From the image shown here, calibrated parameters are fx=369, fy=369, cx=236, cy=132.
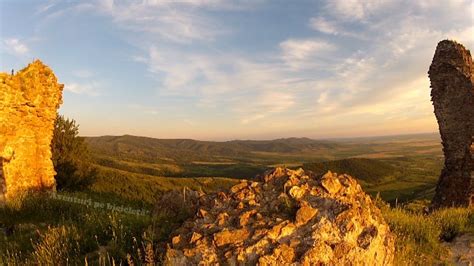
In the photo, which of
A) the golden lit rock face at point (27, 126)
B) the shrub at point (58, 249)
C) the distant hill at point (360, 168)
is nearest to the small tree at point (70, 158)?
the golden lit rock face at point (27, 126)

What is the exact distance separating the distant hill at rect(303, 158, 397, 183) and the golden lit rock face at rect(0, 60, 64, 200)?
9978cm

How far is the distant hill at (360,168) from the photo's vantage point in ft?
371

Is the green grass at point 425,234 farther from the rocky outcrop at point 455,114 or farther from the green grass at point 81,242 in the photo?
the rocky outcrop at point 455,114

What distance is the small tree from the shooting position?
77.7ft

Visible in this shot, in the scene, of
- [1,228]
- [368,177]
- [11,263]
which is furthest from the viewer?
[368,177]

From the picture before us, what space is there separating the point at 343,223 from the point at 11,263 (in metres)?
4.65

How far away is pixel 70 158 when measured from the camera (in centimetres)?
2447

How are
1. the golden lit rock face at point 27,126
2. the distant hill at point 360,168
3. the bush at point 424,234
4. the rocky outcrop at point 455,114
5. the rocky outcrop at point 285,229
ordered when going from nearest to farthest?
the rocky outcrop at point 285,229, the bush at point 424,234, the golden lit rock face at point 27,126, the rocky outcrop at point 455,114, the distant hill at point 360,168

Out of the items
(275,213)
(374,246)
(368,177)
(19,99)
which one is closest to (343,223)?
(374,246)

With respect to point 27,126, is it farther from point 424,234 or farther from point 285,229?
point 424,234

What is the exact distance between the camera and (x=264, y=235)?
4379 mm

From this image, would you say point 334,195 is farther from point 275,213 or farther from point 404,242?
point 404,242

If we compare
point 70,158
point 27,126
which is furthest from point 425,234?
point 70,158

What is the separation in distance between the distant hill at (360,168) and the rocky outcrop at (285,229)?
107 metres
